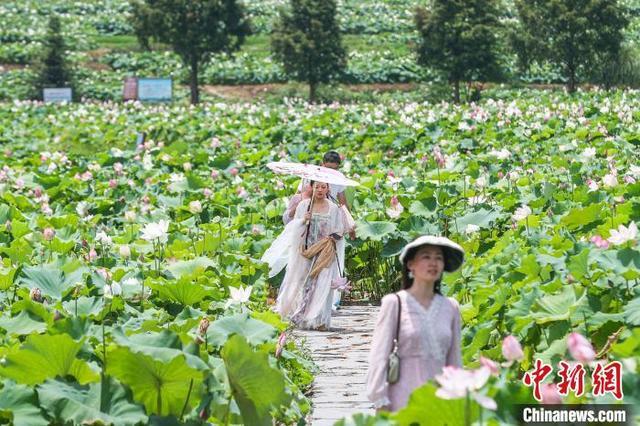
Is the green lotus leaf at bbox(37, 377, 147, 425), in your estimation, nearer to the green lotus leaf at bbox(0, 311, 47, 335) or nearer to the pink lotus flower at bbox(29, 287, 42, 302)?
the green lotus leaf at bbox(0, 311, 47, 335)

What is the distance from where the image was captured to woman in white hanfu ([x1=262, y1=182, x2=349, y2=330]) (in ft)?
30.1

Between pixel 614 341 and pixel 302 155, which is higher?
pixel 614 341

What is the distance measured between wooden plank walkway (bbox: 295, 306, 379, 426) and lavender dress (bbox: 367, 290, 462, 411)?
5.17 ft

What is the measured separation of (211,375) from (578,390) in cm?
126

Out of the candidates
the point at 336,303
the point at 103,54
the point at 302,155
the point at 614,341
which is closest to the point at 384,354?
the point at 614,341

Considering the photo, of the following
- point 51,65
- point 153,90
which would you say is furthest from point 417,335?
point 51,65

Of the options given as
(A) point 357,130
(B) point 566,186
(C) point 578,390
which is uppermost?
(C) point 578,390

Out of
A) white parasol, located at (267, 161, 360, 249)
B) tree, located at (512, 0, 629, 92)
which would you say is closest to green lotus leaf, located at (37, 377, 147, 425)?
white parasol, located at (267, 161, 360, 249)

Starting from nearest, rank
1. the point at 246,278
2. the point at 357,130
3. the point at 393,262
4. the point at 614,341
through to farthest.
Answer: the point at 614,341 → the point at 246,278 → the point at 393,262 → the point at 357,130

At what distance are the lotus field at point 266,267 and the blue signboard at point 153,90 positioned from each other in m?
12.6

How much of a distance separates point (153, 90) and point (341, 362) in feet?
84.7

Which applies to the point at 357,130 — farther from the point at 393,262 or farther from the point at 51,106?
the point at 51,106

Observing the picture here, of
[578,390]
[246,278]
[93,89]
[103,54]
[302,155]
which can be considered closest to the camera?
[578,390]

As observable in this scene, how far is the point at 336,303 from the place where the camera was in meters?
10.0
